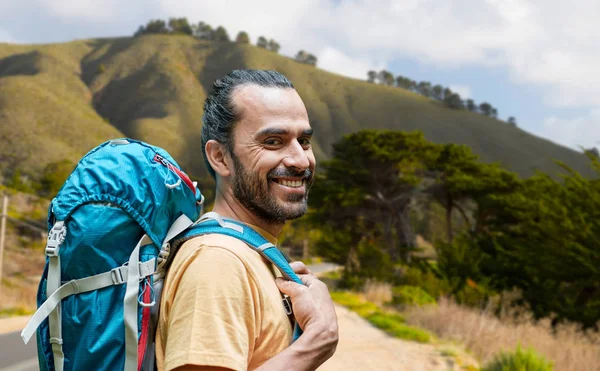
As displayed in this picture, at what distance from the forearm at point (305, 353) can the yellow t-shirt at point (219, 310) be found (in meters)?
0.07

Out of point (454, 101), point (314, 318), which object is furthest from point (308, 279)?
point (454, 101)

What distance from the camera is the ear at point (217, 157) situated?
189 centimetres

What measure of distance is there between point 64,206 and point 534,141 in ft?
455

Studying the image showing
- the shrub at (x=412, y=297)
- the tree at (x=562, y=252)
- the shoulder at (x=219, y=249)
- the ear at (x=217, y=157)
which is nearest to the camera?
the shoulder at (x=219, y=249)

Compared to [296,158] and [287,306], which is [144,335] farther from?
[296,158]

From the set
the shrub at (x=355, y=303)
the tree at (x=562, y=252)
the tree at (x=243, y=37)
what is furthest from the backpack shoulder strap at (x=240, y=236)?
the tree at (x=243, y=37)

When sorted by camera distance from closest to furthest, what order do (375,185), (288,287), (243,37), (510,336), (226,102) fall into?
(288,287) → (226,102) → (510,336) → (375,185) → (243,37)

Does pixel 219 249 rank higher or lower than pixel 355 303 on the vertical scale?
higher

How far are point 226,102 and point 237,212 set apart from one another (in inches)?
13.6

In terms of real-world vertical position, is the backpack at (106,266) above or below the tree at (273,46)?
below

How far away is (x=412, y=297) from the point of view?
1862 centimetres

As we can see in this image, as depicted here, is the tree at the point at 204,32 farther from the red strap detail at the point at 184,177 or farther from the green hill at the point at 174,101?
the red strap detail at the point at 184,177

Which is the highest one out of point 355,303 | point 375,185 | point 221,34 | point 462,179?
point 221,34

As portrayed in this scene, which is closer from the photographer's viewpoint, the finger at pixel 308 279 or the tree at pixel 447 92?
the finger at pixel 308 279
